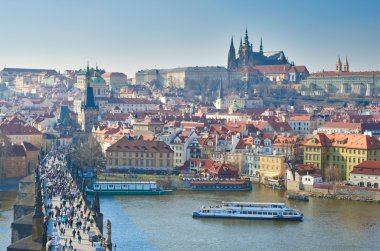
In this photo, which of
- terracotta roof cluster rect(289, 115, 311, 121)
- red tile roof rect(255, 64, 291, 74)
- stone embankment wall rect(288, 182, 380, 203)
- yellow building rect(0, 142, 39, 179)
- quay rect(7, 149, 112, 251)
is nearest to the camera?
quay rect(7, 149, 112, 251)

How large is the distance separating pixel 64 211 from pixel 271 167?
796 inches

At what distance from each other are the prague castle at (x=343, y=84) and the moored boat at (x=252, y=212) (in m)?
76.6

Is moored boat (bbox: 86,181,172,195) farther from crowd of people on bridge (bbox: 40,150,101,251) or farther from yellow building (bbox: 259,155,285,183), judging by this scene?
yellow building (bbox: 259,155,285,183)

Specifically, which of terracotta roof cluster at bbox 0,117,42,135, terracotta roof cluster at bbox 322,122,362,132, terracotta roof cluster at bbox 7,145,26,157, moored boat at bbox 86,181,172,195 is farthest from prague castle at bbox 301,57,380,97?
moored boat at bbox 86,181,172,195

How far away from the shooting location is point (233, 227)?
29.4 m

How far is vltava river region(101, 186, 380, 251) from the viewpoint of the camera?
84.3ft

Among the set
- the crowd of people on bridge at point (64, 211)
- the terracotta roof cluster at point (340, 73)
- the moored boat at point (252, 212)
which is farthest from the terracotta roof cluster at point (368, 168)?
the terracotta roof cluster at point (340, 73)

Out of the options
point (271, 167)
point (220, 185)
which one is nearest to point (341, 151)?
point (271, 167)

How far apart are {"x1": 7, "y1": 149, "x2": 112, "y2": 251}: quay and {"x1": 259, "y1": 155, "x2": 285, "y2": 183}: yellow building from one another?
1217cm

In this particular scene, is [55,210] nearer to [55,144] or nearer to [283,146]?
[283,146]

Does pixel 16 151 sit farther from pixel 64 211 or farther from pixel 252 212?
pixel 64 211

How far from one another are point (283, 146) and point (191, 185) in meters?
8.42

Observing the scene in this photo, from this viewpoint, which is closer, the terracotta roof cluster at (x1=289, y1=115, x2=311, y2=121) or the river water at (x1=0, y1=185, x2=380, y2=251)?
the river water at (x1=0, y1=185, x2=380, y2=251)

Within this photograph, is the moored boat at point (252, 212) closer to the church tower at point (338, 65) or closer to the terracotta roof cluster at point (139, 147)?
the terracotta roof cluster at point (139, 147)
